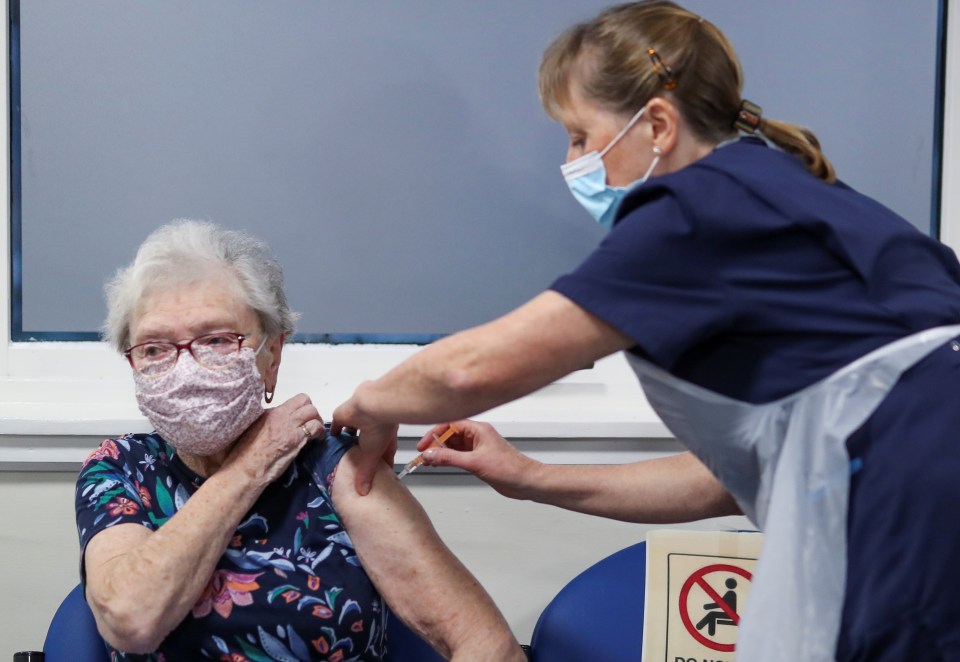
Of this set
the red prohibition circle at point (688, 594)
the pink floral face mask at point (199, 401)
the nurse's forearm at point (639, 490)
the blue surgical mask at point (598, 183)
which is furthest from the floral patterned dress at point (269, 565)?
the blue surgical mask at point (598, 183)

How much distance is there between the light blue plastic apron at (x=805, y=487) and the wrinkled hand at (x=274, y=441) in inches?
26.7

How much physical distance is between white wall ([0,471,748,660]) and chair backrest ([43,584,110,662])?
48 centimetres

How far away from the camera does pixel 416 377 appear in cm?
113

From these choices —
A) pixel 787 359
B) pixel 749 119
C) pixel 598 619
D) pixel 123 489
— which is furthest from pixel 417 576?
pixel 749 119

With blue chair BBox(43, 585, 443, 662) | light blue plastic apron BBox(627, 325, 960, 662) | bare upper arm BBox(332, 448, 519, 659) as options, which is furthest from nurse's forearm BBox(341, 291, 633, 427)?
blue chair BBox(43, 585, 443, 662)

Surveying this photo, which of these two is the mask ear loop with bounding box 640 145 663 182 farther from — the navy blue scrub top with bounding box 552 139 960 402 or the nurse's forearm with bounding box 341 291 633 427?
the nurse's forearm with bounding box 341 291 633 427

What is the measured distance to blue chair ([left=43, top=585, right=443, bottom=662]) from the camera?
160cm

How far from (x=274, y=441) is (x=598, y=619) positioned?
0.64 m

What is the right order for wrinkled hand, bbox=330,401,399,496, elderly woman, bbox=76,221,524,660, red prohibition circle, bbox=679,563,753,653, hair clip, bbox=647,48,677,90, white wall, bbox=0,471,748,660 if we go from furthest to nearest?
white wall, bbox=0,471,748,660 → red prohibition circle, bbox=679,563,753,653 → elderly woman, bbox=76,221,524,660 → wrinkled hand, bbox=330,401,399,496 → hair clip, bbox=647,48,677,90

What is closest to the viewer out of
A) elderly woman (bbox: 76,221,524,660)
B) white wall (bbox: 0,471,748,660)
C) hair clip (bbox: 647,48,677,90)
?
hair clip (bbox: 647,48,677,90)

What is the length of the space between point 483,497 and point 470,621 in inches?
24.1

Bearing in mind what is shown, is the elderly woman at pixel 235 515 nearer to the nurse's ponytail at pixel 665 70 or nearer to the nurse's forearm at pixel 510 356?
the nurse's forearm at pixel 510 356

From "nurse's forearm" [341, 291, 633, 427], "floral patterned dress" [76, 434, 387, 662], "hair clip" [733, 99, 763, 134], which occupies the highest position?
"hair clip" [733, 99, 763, 134]

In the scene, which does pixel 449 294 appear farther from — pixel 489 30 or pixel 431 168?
pixel 489 30
